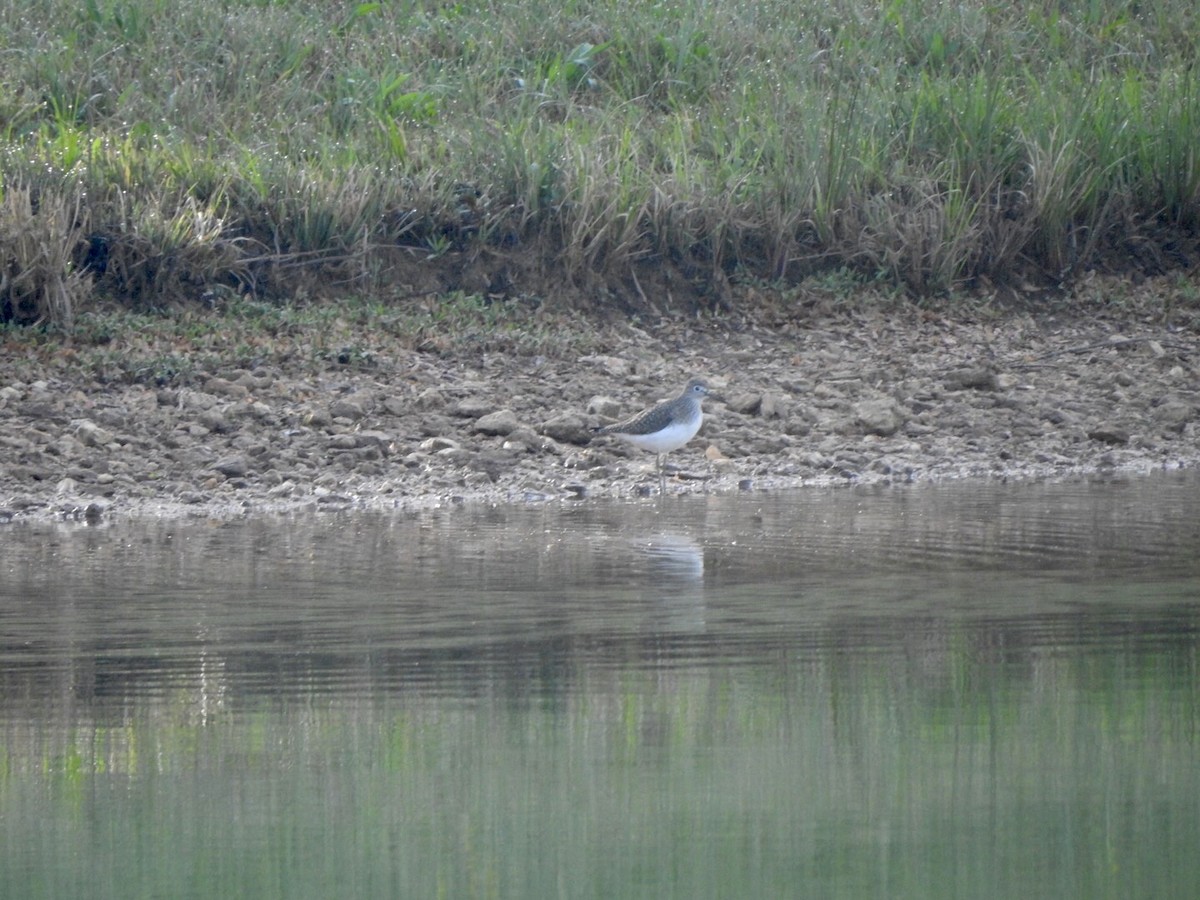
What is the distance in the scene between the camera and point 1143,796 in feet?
14.0

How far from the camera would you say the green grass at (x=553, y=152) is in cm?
1320

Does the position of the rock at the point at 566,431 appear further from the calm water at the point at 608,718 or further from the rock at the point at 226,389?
the calm water at the point at 608,718

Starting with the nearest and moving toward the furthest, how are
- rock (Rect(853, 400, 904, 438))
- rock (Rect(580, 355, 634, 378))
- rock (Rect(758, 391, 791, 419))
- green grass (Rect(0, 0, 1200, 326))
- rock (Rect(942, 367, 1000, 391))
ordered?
rock (Rect(853, 400, 904, 438)), rock (Rect(758, 391, 791, 419)), rock (Rect(942, 367, 1000, 391)), rock (Rect(580, 355, 634, 378)), green grass (Rect(0, 0, 1200, 326))

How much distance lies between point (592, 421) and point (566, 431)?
25 centimetres

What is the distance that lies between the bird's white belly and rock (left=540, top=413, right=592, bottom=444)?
29.7 inches

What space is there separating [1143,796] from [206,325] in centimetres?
917

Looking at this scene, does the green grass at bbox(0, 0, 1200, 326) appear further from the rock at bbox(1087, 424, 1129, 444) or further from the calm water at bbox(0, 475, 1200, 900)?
the calm water at bbox(0, 475, 1200, 900)

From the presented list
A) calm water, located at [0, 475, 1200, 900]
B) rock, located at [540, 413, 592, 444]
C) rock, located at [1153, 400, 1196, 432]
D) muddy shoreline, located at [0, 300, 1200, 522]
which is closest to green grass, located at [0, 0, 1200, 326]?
muddy shoreline, located at [0, 300, 1200, 522]

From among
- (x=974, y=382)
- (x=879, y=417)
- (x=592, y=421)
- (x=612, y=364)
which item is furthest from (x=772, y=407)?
(x=974, y=382)

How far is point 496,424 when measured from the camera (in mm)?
11078

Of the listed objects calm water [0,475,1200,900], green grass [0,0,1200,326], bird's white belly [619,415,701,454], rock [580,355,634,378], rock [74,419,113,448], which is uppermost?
calm water [0,475,1200,900]

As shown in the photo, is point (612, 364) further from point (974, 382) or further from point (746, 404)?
point (974, 382)

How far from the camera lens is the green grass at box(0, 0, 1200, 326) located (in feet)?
43.3

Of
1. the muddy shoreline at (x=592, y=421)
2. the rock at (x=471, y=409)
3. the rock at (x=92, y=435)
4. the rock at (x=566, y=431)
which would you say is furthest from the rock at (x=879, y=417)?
the rock at (x=92, y=435)
